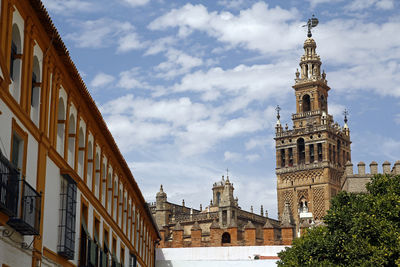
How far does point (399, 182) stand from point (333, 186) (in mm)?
61684

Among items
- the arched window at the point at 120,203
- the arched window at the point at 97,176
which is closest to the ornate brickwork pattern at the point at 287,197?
the arched window at the point at 120,203

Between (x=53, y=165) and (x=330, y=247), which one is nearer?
(x=53, y=165)

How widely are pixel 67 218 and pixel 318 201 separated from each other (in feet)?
241

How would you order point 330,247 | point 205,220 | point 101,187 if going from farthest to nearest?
point 205,220 → point 330,247 → point 101,187

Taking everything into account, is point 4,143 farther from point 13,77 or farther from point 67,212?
point 67,212

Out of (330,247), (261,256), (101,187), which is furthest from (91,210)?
(261,256)

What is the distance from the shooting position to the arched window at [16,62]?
575 inches

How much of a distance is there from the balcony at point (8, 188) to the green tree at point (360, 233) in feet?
52.8

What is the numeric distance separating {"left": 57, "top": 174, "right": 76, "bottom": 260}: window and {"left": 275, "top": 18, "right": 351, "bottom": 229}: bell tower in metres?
70.3

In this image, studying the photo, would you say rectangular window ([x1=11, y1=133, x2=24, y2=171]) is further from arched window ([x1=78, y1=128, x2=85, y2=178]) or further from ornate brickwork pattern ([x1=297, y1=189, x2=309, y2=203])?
ornate brickwork pattern ([x1=297, y1=189, x2=309, y2=203])

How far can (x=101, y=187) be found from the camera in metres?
24.6

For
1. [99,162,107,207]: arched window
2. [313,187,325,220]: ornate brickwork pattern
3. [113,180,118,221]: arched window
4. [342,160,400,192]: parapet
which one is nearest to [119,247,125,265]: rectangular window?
[113,180,118,221]: arched window

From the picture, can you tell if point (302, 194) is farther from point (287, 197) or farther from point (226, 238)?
point (226, 238)

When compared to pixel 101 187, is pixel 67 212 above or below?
below
